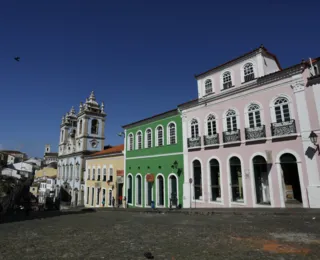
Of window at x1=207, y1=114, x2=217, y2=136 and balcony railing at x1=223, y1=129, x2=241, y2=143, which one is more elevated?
window at x1=207, y1=114, x2=217, y2=136

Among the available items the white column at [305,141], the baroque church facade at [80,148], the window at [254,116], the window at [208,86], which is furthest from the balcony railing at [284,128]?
the baroque church facade at [80,148]

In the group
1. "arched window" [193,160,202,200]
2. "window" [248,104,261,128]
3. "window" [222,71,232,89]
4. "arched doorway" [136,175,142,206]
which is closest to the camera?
"window" [248,104,261,128]

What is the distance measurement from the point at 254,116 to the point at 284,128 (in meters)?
2.09

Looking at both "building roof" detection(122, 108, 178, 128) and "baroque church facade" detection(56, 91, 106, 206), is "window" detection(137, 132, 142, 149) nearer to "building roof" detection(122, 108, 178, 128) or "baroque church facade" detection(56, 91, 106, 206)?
"building roof" detection(122, 108, 178, 128)

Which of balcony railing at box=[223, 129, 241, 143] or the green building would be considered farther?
the green building

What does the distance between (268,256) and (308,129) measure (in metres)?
9.40

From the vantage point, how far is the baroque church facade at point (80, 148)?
36.6m

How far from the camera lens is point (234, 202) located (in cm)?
1509

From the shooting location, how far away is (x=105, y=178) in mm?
28328

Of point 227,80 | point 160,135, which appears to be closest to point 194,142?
point 160,135

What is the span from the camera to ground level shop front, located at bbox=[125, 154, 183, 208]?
62.1 feet

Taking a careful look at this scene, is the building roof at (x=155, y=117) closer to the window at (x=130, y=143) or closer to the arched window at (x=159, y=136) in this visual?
the arched window at (x=159, y=136)

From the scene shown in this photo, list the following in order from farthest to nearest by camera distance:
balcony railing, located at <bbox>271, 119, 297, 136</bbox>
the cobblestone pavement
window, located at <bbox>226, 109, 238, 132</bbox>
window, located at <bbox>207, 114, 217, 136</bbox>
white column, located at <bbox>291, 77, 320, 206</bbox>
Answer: window, located at <bbox>207, 114, 217, 136</bbox>
window, located at <bbox>226, 109, 238, 132</bbox>
balcony railing, located at <bbox>271, 119, 297, 136</bbox>
white column, located at <bbox>291, 77, 320, 206</bbox>
the cobblestone pavement

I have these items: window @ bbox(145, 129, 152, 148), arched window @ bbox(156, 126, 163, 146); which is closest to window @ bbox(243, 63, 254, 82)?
arched window @ bbox(156, 126, 163, 146)
